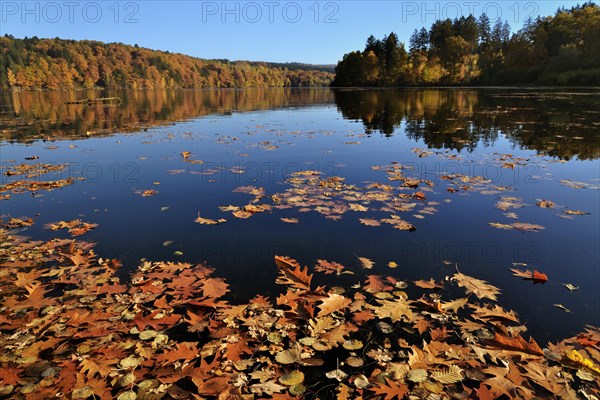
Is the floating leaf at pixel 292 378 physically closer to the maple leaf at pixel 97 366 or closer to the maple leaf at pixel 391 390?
the maple leaf at pixel 391 390

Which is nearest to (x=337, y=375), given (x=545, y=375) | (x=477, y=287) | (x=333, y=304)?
(x=333, y=304)

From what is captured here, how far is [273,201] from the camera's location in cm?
782

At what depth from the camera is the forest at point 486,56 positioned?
72375 millimetres

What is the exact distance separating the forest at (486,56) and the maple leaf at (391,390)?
85253mm

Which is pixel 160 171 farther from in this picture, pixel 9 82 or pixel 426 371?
pixel 9 82

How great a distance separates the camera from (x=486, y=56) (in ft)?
314

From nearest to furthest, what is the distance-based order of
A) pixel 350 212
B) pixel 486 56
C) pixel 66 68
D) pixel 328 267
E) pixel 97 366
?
pixel 97 366
pixel 328 267
pixel 350 212
pixel 486 56
pixel 66 68

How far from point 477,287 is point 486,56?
11255 cm

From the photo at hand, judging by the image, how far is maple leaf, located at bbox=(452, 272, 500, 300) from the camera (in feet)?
13.9

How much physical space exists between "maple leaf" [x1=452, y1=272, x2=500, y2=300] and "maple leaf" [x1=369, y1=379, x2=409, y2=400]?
1948 mm

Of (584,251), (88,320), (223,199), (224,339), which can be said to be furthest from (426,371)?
(223,199)

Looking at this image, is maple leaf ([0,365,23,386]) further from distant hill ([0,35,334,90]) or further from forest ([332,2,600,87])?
distant hill ([0,35,334,90])

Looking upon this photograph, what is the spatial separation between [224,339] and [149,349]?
2.46 feet

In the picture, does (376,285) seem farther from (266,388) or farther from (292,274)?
(266,388)
